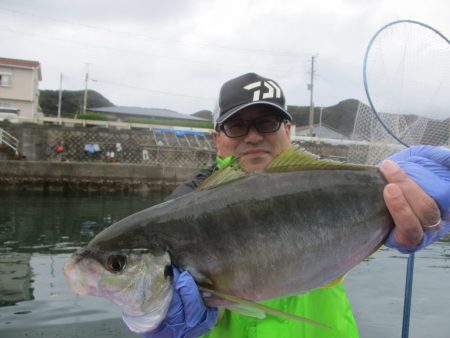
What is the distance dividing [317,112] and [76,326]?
90738 mm

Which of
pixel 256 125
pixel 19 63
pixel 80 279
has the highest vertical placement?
pixel 19 63

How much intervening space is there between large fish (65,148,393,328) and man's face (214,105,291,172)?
3.67 ft

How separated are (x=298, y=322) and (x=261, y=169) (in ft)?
3.66

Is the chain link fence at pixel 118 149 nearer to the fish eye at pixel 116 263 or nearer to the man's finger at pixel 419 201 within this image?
the man's finger at pixel 419 201

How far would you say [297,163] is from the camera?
2.54m

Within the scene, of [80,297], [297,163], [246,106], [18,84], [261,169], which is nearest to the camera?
[297,163]

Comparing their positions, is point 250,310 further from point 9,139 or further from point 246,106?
point 9,139

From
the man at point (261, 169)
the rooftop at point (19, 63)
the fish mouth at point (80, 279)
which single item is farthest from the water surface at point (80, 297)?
the rooftop at point (19, 63)

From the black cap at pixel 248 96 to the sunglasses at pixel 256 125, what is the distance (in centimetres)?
8

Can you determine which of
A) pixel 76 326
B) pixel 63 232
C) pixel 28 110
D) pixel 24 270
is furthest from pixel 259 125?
pixel 28 110

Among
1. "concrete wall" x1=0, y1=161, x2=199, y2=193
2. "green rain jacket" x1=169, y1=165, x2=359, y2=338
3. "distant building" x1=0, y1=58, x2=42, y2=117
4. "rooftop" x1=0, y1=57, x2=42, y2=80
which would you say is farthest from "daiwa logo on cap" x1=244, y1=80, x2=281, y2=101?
"rooftop" x1=0, y1=57, x2=42, y2=80

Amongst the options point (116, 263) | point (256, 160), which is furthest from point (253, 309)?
point (256, 160)

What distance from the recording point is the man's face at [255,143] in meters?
3.62

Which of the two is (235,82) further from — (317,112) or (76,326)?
(317,112)
